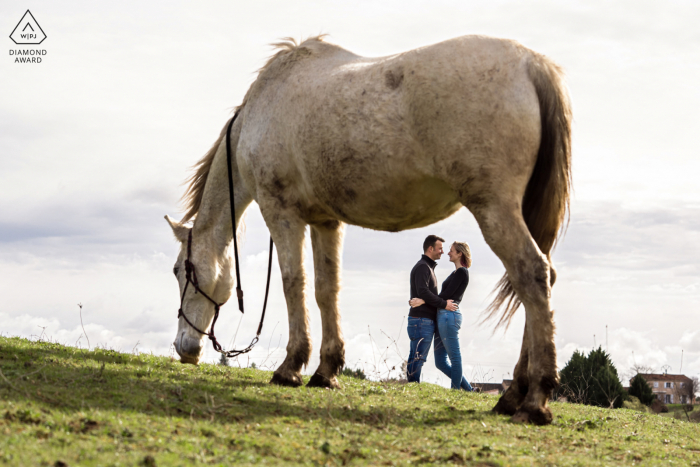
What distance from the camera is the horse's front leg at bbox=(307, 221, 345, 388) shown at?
743cm

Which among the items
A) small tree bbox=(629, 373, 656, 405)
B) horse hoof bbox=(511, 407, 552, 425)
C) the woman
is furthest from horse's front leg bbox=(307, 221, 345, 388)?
small tree bbox=(629, 373, 656, 405)

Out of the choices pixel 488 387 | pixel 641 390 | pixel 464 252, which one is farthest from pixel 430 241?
pixel 641 390

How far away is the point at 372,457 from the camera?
4348mm

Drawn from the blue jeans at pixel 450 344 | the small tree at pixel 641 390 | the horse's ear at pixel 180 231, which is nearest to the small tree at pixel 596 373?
the small tree at pixel 641 390

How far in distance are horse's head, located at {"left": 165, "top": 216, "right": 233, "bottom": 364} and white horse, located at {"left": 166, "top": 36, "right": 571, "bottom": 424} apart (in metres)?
1.31

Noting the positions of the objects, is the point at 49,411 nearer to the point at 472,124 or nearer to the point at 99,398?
the point at 99,398

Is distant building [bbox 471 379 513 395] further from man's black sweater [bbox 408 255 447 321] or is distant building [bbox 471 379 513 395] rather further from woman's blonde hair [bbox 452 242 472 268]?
woman's blonde hair [bbox 452 242 472 268]

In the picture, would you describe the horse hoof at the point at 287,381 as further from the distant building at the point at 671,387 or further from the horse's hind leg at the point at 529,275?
the distant building at the point at 671,387

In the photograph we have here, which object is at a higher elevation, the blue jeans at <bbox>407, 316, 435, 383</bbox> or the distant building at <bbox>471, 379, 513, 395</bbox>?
the blue jeans at <bbox>407, 316, 435, 383</bbox>

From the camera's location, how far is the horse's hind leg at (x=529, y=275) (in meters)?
5.52

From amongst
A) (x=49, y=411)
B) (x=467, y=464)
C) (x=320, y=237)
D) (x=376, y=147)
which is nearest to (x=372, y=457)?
(x=467, y=464)

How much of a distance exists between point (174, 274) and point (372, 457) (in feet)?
17.4

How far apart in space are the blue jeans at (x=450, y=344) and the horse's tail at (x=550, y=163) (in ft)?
13.0

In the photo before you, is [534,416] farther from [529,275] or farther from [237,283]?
[237,283]
